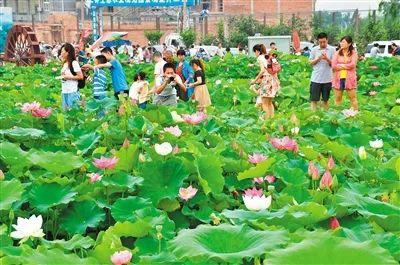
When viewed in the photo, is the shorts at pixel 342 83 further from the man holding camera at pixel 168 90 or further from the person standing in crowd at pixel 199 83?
the man holding camera at pixel 168 90

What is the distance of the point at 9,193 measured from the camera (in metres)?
2.25

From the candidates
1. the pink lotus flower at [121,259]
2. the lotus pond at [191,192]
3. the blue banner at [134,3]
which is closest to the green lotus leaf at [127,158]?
the lotus pond at [191,192]

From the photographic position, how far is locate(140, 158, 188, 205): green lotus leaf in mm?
2559

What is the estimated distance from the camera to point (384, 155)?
361 cm

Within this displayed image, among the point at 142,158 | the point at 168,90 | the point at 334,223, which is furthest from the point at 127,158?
the point at 168,90

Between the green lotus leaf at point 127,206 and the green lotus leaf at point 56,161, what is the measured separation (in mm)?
344

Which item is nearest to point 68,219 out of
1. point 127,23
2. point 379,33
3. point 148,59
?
point 148,59

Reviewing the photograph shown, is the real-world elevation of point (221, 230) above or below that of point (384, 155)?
above

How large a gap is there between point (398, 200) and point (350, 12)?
28.9m

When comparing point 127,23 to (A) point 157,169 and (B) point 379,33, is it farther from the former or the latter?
(A) point 157,169

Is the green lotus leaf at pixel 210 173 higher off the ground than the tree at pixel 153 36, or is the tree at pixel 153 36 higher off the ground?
the green lotus leaf at pixel 210 173

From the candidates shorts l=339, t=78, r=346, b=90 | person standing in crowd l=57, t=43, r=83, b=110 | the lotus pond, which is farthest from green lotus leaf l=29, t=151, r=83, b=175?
shorts l=339, t=78, r=346, b=90

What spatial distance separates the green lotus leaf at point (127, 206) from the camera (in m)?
2.35

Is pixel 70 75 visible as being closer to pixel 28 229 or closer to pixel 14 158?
pixel 14 158
